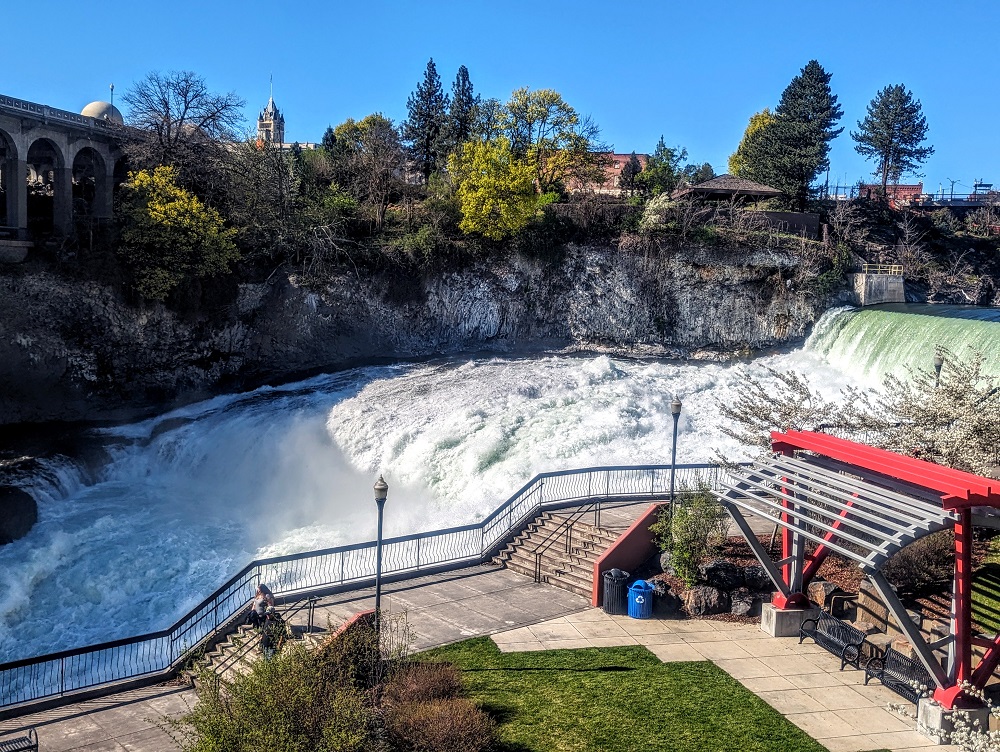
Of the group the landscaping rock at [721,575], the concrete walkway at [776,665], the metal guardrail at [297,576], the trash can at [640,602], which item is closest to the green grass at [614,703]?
the concrete walkway at [776,665]

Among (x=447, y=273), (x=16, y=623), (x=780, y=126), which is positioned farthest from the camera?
(x=780, y=126)

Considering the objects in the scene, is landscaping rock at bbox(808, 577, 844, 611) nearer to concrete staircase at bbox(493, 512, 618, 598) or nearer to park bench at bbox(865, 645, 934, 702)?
park bench at bbox(865, 645, 934, 702)

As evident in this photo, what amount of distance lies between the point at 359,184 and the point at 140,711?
39.0m

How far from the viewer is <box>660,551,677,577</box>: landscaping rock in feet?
61.9

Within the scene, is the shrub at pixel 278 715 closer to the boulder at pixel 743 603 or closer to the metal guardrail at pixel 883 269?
the boulder at pixel 743 603

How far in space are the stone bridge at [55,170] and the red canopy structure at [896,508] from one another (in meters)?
35.2

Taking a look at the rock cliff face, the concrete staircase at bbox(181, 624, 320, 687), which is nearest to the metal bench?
the concrete staircase at bbox(181, 624, 320, 687)

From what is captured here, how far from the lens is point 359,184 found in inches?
1933

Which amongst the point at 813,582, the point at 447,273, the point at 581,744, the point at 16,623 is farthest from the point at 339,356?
the point at 581,744

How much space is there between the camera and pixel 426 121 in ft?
201

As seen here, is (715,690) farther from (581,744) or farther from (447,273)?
(447,273)

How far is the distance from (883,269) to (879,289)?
2.73 m

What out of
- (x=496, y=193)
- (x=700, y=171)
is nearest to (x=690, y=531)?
(x=496, y=193)

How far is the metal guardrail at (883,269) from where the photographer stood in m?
46.4
